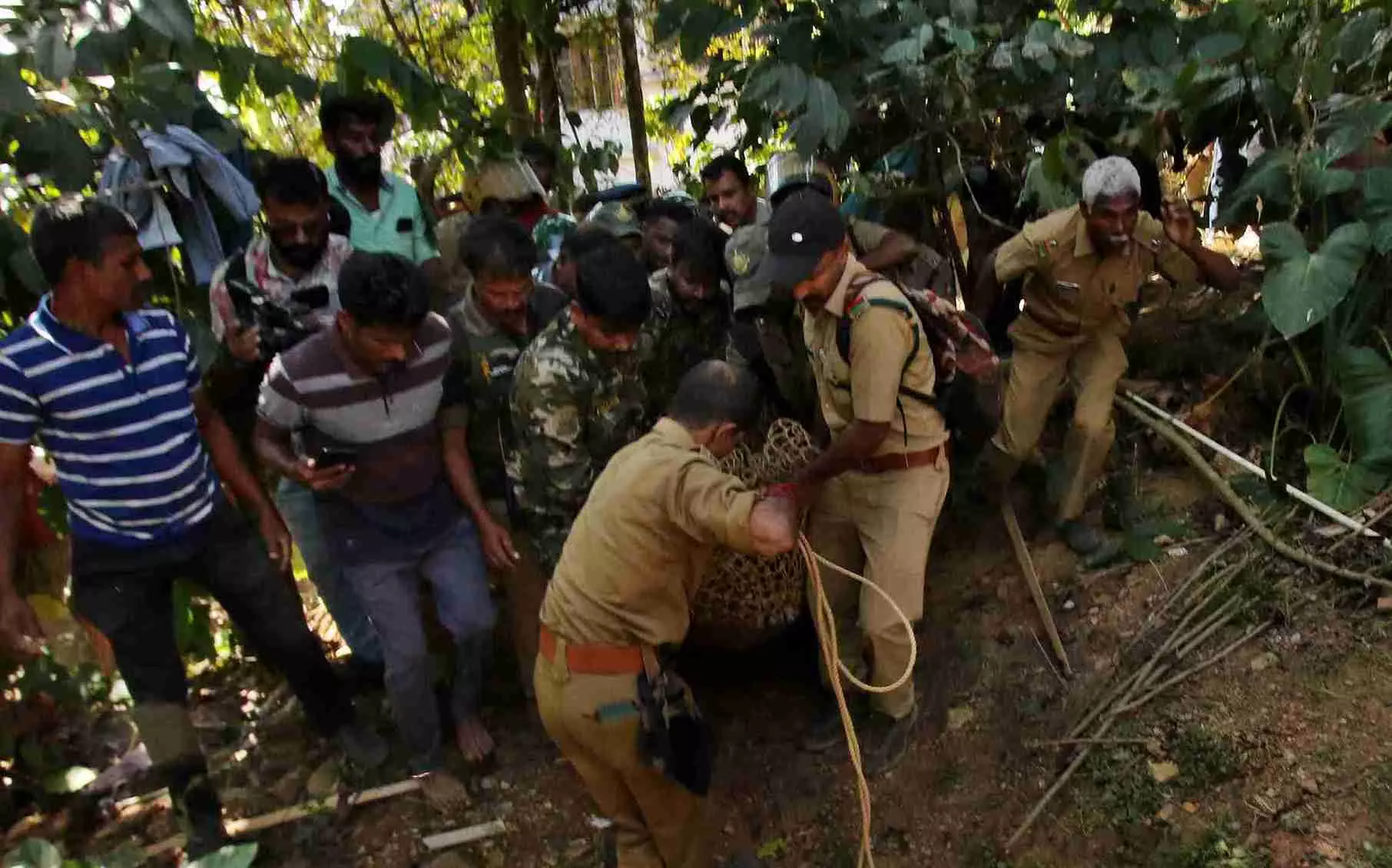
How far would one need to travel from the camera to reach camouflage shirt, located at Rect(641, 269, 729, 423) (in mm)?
3307

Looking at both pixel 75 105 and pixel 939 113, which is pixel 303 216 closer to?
pixel 75 105

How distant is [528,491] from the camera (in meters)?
3.11

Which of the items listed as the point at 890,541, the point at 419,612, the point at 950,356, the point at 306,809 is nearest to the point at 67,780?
the point at 306,809

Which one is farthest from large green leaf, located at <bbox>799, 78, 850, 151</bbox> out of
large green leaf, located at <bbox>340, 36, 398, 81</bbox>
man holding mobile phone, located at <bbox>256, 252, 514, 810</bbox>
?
large green leaf, located at <bbox>340, 36, 398, 81</bbox>

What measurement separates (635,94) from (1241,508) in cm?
407

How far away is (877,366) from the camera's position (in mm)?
2750

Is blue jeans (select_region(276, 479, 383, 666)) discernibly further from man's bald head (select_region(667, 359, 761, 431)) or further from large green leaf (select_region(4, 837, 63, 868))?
man's bald head (select_region(667, 359, 761, 431))

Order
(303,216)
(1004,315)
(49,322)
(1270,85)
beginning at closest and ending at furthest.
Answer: (49,322)
(303,216)
(1270,85)
(1004,315)

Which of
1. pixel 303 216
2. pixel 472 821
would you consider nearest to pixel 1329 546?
pixel 472 821

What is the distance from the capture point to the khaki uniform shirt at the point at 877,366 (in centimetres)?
276

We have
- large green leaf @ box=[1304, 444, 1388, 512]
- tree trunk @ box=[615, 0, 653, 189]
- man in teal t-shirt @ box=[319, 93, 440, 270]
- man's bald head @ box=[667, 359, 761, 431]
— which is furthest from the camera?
tree trunk @ box=[615, 0, 653, 189]

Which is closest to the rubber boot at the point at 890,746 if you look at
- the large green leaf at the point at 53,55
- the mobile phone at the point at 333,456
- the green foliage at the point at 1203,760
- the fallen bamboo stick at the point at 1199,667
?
the fallen bamboo stick at the point at 1199,667

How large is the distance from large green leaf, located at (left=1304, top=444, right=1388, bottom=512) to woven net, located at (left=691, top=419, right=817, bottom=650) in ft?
5.76

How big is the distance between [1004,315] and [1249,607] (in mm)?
1794
